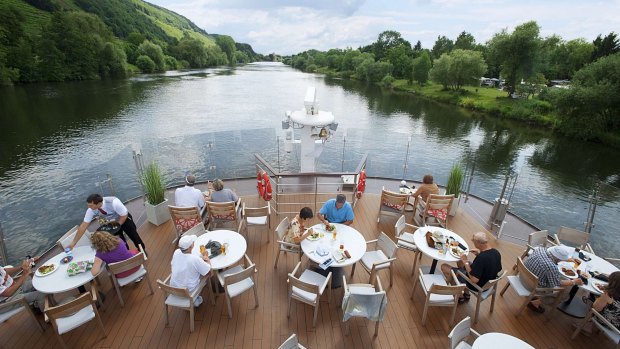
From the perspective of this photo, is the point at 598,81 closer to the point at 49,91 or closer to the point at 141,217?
the point at 141,217

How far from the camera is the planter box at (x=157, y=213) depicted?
6527mm

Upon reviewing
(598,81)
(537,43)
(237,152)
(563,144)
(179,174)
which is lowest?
→ (563,144)

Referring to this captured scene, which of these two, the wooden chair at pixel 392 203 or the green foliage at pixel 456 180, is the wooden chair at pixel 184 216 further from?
the green foliage at pixel 456 180

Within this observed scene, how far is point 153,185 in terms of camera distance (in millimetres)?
6500

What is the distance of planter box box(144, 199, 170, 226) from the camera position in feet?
21.4

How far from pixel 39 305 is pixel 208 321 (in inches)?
95.4

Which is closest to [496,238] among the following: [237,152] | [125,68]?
[237,152]

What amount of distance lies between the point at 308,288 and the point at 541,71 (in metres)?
49.1

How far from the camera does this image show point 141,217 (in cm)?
699

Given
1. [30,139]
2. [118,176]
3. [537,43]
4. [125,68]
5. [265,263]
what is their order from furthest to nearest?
[125,68] < [537,43] < [30,139] < [118,176] < [265,263]

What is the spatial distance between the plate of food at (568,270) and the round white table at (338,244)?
3.03 metres

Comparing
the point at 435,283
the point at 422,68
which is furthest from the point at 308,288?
the point at 422,68

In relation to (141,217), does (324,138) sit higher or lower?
higher

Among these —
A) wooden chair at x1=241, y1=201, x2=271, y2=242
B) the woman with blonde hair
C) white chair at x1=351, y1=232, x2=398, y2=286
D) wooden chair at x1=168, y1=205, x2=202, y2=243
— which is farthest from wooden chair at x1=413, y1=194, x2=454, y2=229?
the woman with blonde hair
